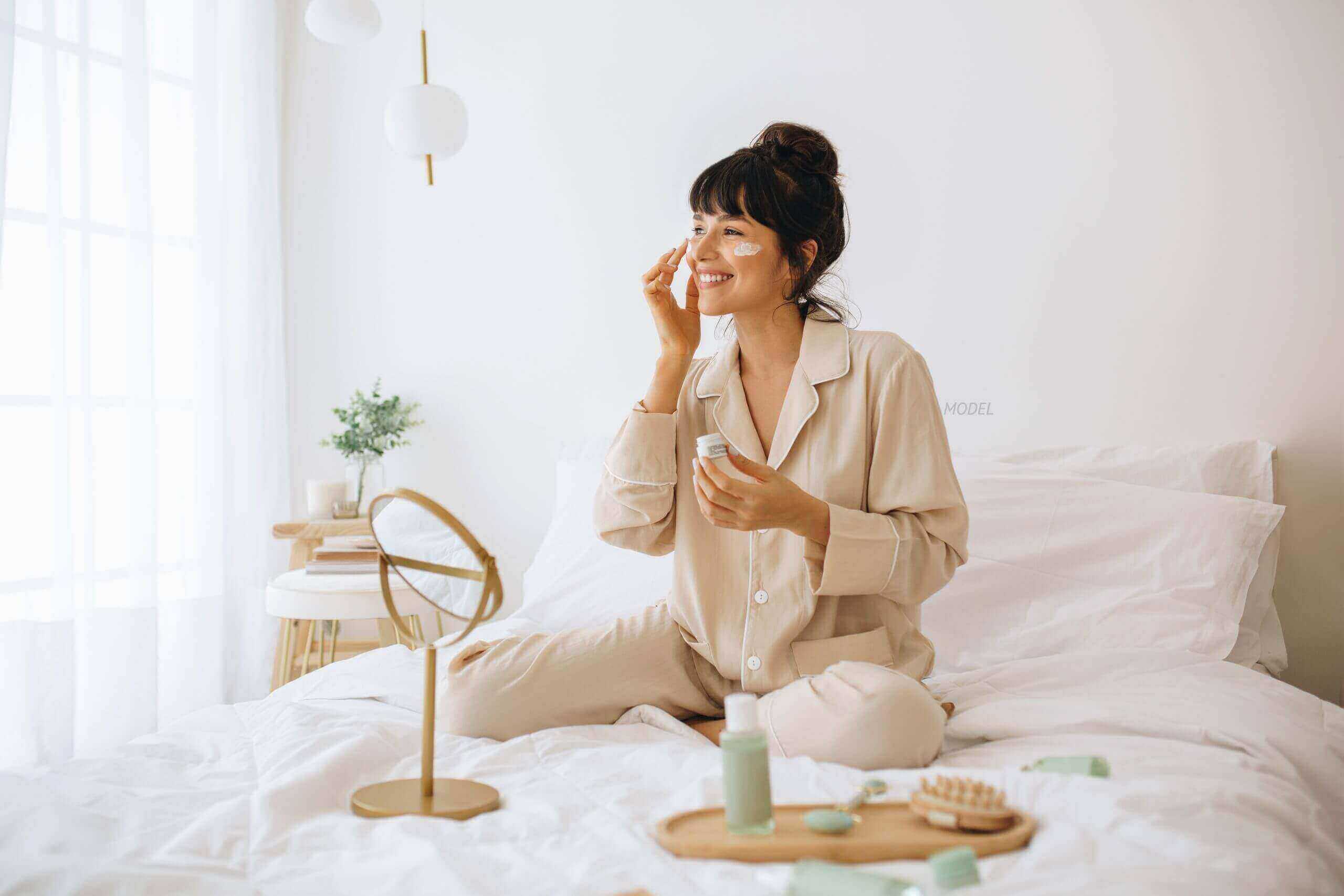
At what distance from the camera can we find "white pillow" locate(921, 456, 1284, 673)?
1715mm

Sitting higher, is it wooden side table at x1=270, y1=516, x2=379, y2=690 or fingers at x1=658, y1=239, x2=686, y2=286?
fingers at x1=658, y1=239, x2=686, y2=286

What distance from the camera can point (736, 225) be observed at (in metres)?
1.63

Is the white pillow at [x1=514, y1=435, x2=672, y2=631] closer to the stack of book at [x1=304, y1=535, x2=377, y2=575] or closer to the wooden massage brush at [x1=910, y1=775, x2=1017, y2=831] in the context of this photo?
the stack of book at [x1=304, y1=535, x2=377, y2=575]

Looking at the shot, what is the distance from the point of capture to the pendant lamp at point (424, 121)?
2346 mm

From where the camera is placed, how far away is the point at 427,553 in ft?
3.82

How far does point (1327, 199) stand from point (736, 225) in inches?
46.3

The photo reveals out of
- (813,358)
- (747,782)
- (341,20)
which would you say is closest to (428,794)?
(747,782)

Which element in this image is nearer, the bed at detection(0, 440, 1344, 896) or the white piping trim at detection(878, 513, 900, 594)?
the bed at detection(0, 440, 1344, 896)

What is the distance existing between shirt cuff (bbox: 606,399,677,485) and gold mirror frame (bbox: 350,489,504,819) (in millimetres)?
477

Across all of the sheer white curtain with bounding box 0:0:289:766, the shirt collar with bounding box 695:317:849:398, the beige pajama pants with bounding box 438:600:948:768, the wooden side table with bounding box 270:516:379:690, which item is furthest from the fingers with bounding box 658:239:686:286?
the sheer white curtain with bounding box 0:0:289:766

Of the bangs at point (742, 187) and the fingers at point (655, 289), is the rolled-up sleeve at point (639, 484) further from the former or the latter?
the bangs at point (742, 187)

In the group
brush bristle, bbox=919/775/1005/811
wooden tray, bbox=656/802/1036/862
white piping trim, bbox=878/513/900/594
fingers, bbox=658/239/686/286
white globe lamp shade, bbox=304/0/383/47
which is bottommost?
wooden tray, bbox=656/802/1036/862

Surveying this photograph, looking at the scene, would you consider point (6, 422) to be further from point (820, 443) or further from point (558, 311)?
point (820, 443)

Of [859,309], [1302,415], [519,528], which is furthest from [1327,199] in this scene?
[519,528]
